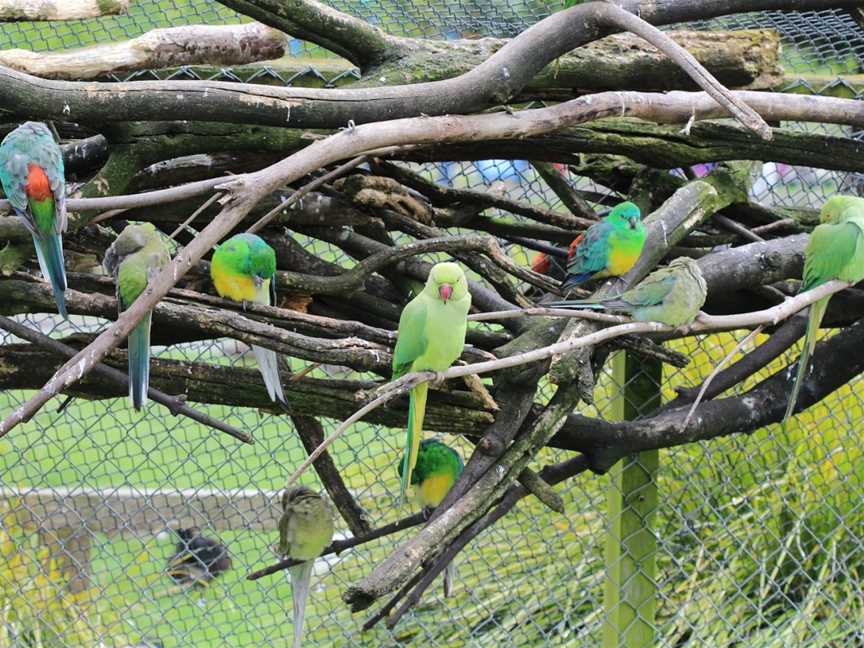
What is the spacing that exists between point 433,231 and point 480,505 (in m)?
0.70

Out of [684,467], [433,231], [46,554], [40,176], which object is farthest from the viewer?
[684,467]

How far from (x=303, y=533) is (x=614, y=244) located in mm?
959

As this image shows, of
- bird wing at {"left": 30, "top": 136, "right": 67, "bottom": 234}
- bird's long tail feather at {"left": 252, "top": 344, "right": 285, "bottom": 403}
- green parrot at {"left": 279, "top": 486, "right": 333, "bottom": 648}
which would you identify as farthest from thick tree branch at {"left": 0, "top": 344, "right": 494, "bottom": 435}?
bird wing at {"left": 30, "top": 136, "right": 67, "bottom": 234}

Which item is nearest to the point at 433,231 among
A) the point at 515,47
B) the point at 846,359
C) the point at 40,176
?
the point at 515,47

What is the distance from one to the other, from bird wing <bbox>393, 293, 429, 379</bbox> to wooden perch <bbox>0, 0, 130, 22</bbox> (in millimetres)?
836

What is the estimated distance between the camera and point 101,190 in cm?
211

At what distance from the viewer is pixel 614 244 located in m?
2.35

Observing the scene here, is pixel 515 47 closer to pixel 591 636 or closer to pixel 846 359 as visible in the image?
pixel 846 359

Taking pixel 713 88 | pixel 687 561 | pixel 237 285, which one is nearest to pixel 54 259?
pixel 237 285

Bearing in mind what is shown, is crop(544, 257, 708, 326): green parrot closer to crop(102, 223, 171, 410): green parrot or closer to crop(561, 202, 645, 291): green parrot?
crop(561, 202, 645, 291): green parrot

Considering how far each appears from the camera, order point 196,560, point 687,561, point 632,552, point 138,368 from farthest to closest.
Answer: point 687,561 < point 196,560 < point 632,552 < point 138,368

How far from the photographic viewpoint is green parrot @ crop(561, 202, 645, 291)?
2.35m

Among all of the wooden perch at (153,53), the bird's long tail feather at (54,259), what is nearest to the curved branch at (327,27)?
the wooden perch at (153,53)

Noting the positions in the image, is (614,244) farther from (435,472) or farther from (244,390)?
(244,390)
